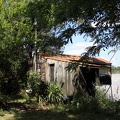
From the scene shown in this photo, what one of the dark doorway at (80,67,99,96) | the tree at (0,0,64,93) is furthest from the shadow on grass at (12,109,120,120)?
the dark doorway at (80,67,99,96)

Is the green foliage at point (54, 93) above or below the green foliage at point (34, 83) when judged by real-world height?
below

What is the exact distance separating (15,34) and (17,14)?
1.00 meters

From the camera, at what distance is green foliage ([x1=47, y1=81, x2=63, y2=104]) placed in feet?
50.4

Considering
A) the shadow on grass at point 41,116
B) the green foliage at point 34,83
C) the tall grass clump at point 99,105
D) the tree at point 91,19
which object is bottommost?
the shadow on grass at point 41,116

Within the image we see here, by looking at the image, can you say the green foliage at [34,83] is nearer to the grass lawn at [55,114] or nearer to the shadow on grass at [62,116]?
the grass lawn at [55,114]

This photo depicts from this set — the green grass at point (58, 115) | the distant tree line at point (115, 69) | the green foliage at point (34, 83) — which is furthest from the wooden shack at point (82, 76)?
the green grass at point (58, 115)

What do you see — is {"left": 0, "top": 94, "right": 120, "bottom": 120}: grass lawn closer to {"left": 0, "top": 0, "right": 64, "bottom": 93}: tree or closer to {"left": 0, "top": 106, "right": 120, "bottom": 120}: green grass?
{"left": 0, "top": 106, "right": 120, "bottom": 120}: green grass

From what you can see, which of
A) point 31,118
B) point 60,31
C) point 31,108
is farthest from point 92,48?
point 31,108

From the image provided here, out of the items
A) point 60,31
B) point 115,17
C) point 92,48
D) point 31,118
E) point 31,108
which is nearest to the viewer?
point 115,17

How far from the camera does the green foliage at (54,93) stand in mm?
15373

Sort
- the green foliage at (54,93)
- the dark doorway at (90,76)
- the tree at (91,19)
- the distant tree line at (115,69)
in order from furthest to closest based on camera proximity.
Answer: the distant tree line at (115,69)
the dark doorway at (90,76)
the green foliage at (54,93)
the tree at (91,19)

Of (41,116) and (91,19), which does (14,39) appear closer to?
(41,116)

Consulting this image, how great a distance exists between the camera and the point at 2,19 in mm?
12711

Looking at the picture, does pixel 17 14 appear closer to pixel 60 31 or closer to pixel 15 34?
pixel 15 34
